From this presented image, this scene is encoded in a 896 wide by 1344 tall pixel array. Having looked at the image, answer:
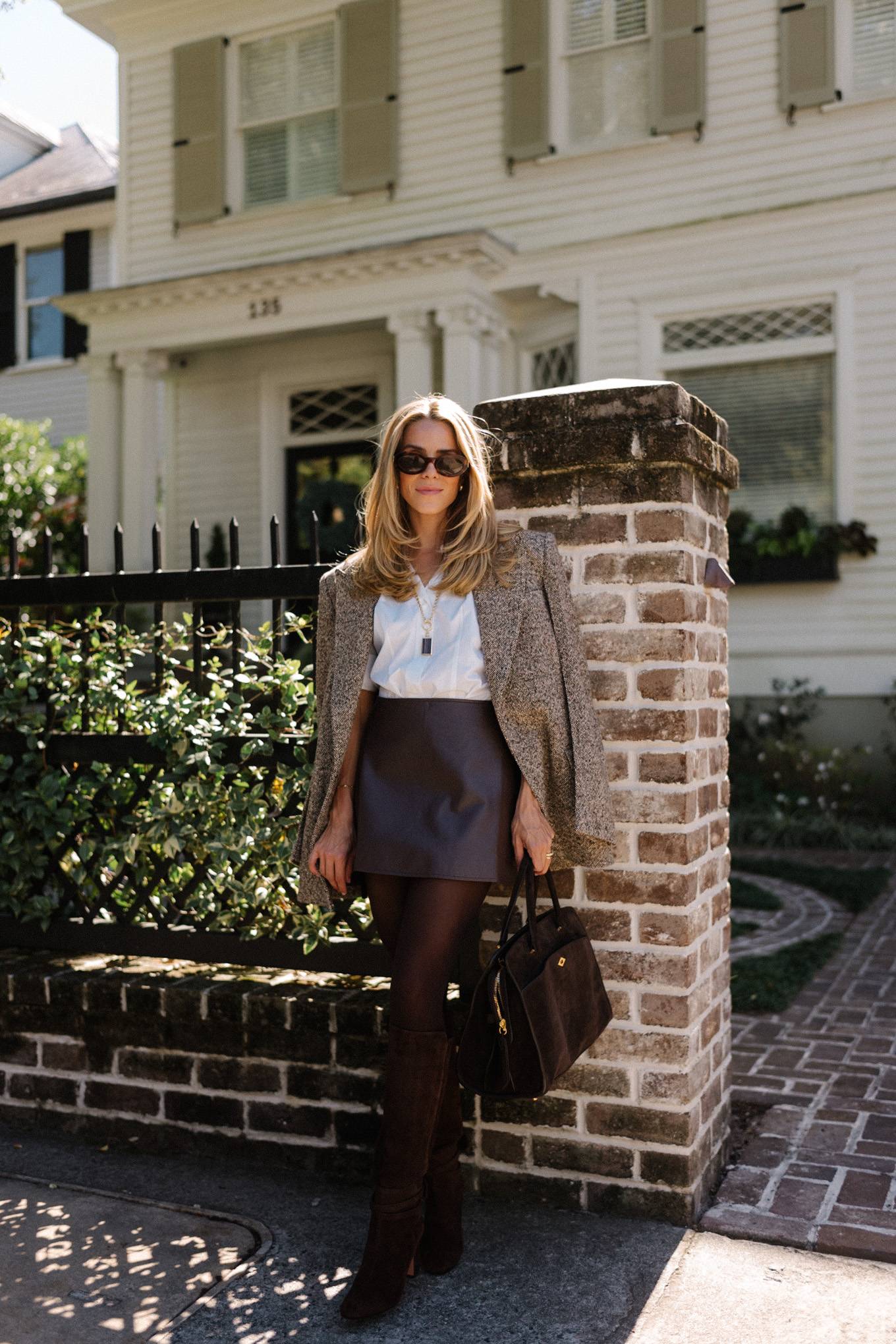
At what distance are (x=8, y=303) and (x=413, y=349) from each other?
28.3 ft

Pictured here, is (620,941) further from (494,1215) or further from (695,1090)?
(494,1215)

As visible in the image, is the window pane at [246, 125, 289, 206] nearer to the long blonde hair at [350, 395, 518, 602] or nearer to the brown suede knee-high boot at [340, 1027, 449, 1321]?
the long blonde hair at [350, 395, 518, 602]

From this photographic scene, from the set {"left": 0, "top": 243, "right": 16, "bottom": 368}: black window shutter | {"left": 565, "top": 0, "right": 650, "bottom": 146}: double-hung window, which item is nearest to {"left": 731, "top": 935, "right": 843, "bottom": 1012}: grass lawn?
{"left": 565, "top": 0, "right": 650, "bottom": 146}: double-hung window

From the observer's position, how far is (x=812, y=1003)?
4.53 meters

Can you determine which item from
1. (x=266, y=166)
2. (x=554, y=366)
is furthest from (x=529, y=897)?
(x=266, y=166)

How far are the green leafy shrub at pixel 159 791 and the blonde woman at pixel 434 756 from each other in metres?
0.64

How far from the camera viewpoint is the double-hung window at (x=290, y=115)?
11250 millimetres

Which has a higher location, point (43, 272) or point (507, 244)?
point (43, 272)

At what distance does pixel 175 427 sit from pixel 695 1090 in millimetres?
11194

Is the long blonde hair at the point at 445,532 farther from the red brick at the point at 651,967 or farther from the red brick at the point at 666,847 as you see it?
the red brick at the point at 651,967

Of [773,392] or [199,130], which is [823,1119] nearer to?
[773,392]

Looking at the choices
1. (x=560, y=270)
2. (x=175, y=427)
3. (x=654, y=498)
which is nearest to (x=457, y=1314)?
(x=654, y=498)

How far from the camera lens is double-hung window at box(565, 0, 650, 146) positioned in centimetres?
995

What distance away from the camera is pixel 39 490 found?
14258mm
